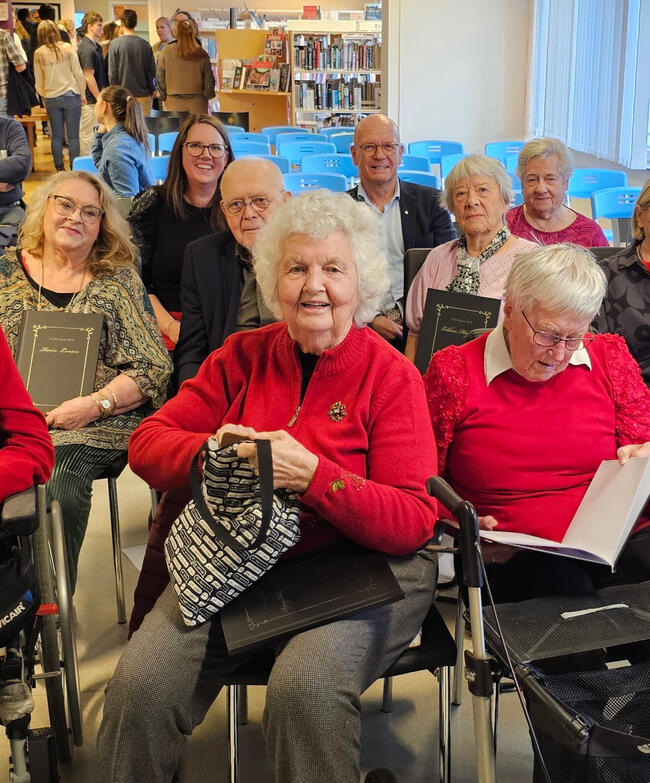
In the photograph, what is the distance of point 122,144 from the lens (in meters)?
5.72

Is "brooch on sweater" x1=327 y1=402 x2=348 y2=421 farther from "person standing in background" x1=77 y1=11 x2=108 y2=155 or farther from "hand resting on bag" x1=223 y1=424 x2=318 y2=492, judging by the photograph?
"person standing in background" x1=77 y1=11 x2=108 y2=155

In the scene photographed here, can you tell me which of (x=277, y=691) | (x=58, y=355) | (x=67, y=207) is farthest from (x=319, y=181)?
(x=277, y=691)

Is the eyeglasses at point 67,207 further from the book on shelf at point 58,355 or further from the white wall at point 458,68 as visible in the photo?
the white wall at point 458,68

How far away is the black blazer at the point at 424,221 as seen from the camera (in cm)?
402

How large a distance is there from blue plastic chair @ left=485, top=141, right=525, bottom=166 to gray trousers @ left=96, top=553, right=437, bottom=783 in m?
6.48

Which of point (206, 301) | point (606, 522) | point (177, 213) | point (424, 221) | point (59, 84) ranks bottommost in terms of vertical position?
point (606, 522)

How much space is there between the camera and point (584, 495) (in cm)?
205

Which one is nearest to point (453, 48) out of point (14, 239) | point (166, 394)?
point (14, 239)

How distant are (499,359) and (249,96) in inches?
421

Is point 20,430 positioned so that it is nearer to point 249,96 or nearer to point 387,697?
point 387,697

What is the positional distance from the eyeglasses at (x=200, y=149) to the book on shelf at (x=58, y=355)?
1.16m

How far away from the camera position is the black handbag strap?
5.46 ft

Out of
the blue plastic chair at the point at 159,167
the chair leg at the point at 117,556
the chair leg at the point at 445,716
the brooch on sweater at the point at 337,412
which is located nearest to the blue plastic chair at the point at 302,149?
the blue plastic chair at the point at 159,167

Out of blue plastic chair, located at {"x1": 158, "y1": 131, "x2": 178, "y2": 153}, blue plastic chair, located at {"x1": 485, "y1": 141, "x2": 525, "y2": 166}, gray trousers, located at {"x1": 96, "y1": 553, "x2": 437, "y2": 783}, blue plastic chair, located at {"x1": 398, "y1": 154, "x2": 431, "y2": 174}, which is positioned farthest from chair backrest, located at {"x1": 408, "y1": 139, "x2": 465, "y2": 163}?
gray trousers, located at {"x1": 96, "y1": 553, "x2": 437, "y2": 783}
